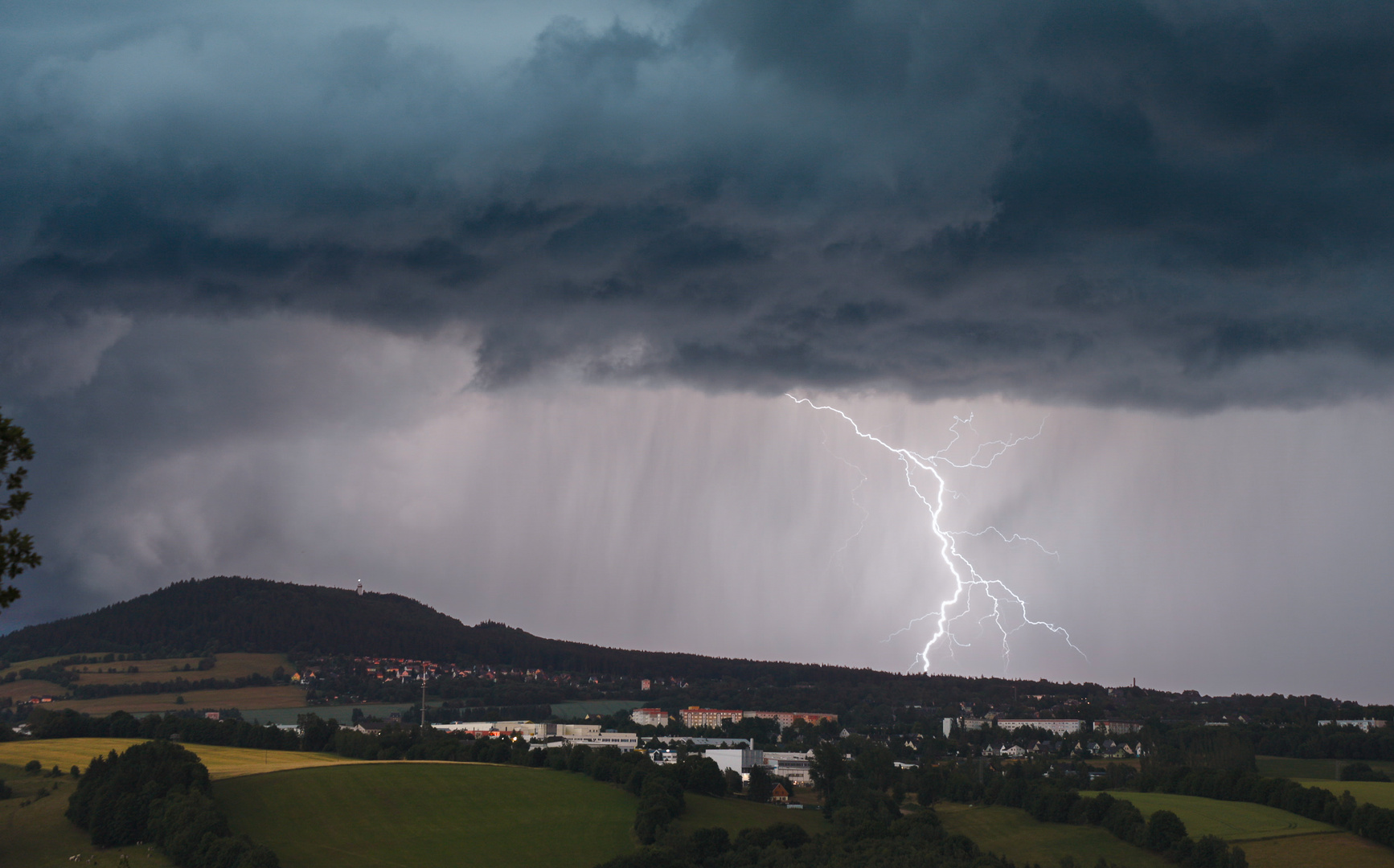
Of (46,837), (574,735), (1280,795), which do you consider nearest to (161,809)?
(46,837)

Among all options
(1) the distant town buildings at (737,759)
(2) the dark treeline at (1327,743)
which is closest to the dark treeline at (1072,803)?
(1) the distant town buildings at (737,759)

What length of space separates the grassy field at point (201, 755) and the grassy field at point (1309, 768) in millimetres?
102965

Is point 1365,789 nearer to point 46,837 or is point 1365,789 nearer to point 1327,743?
point 1327,743

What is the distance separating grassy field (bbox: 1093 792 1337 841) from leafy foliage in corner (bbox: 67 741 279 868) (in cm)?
7083

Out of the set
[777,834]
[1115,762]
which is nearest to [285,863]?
[777,834]

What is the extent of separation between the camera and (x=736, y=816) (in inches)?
4114

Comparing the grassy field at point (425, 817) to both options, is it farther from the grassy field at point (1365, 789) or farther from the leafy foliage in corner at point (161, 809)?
the grassy field at point (1365, 789)

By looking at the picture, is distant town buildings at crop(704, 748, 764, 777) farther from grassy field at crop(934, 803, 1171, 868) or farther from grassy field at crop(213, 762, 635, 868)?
grassy field at crop(934, 803, 1171, 868)

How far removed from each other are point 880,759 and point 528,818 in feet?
184

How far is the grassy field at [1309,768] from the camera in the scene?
131125mm

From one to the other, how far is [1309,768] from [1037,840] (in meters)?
60.5

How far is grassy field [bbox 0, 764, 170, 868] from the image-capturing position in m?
74.2

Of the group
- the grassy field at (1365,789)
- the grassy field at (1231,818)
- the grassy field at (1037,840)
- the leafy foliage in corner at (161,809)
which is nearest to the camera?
the leafy foliage in corner at (161,809)

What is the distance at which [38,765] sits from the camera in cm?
10225
